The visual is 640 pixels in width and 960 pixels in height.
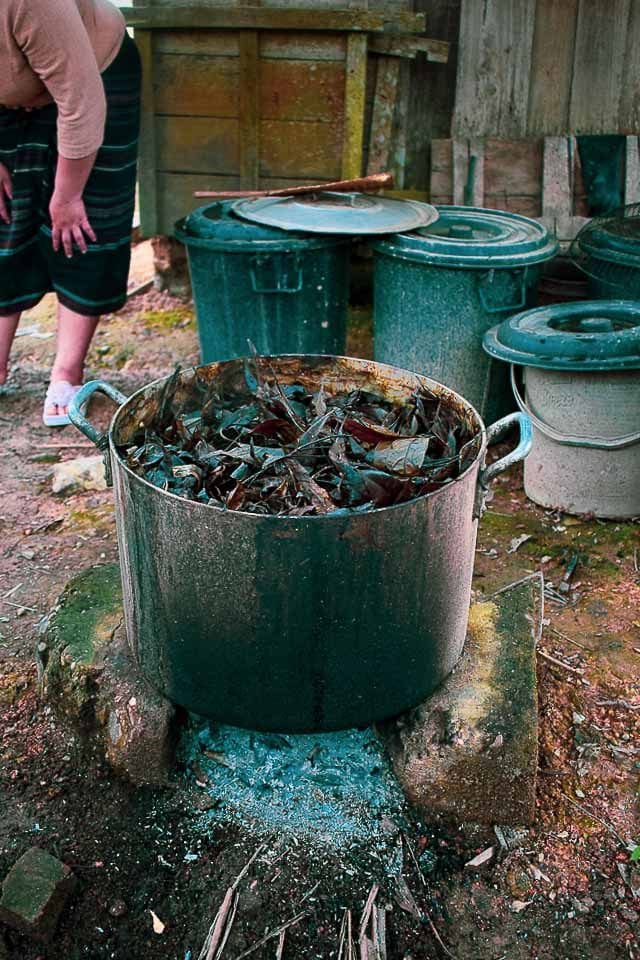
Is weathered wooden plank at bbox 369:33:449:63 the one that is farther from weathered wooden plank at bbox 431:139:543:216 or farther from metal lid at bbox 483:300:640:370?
metal lid at bbox 483:300:640:370

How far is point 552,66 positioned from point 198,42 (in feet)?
6.61

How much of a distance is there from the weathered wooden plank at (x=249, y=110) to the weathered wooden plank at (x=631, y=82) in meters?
2.07

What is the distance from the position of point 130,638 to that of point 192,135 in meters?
3.89

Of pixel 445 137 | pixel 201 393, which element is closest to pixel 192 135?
pixel 445 137

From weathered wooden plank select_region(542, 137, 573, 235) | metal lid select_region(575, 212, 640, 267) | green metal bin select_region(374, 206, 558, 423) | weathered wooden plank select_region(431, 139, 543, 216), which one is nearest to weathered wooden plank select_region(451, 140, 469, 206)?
weathered wooden plank select_region(431, 139, 543, 216)

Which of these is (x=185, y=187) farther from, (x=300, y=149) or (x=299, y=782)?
(x=299, y=782)

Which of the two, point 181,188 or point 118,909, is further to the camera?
point 181,188

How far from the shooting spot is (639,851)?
7.72 feet

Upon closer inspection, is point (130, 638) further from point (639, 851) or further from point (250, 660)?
point (639, 851)

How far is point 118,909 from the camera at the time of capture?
2.18 meters

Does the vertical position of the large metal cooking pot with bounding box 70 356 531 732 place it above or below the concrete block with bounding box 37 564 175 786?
above

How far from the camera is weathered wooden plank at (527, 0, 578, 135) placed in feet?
16.5

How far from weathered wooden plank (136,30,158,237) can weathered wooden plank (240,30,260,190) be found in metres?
0.54

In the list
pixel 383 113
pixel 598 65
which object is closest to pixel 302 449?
pixel 383 113
